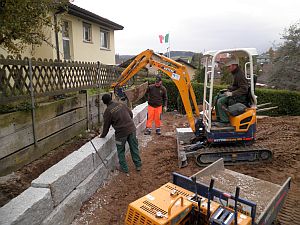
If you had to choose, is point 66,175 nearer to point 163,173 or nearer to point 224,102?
point 163,173

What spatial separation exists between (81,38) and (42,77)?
767cm

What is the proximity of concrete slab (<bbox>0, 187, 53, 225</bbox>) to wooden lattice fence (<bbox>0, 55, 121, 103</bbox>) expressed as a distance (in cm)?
181

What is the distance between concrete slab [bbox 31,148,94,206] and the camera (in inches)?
128

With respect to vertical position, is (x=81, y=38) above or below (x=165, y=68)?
above

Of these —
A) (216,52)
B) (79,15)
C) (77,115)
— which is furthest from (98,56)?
(216,52)

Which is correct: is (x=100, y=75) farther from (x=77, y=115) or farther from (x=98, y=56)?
(x=98, y=56)

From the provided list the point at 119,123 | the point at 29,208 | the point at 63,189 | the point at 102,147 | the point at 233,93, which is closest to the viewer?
the point at 29,208

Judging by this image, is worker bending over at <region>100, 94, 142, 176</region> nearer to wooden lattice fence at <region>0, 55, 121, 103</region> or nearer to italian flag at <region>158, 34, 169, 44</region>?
wooden lattice fence at <region>0, 55, 121, 103</region>

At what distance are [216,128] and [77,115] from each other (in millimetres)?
3260

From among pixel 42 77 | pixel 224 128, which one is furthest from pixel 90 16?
pixel 224 128

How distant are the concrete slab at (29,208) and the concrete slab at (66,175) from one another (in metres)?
0.12

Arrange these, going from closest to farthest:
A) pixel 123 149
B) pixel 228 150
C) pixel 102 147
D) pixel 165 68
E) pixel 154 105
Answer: pixel 102 147
pixel 123 149
pixel 228 150
pixel 165 68
pixel 154 105

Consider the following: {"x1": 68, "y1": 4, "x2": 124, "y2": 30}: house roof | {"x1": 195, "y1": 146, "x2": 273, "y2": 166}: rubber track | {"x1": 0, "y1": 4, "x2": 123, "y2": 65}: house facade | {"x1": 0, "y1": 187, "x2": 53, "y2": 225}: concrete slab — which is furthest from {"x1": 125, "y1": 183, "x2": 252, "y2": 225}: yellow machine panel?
{"x1": 68, "y1": 4, "x2": 124, "y2": 30}: house roof

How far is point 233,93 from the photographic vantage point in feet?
17.6
